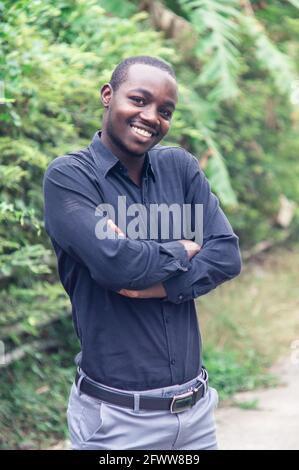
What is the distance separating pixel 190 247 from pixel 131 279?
36cm

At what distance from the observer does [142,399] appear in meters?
2.71

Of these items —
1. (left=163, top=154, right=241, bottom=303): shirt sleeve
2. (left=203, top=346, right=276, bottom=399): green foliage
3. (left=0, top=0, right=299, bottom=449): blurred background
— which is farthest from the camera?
(left=203, top=346, right=276, bottom=399): green foliage

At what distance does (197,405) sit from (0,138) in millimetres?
2088

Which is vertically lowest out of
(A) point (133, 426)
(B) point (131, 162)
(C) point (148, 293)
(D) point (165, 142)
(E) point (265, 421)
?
(E) point (265, 421)

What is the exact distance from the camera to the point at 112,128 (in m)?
2.92

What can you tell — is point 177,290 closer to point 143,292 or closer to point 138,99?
point 143,292

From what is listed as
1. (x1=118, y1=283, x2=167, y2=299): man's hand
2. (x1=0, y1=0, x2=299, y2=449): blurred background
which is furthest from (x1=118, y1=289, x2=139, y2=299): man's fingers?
(x1=0, y1=0, x2=299, y2=449): blurred background

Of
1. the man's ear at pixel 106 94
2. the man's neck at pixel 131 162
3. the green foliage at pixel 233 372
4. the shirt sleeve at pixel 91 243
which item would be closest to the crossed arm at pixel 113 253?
the shirt sleeve at pixel 91 243

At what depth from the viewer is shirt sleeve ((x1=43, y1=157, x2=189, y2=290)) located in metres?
2.72

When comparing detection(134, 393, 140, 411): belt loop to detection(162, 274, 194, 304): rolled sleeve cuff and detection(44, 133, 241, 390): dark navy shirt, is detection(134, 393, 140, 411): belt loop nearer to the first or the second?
detection(44, 133, 241, 390): dark navy shirt

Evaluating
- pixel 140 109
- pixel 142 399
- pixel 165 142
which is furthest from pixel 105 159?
pixel 165 142

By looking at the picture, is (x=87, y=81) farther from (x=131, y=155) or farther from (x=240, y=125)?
(x=240, y=125)

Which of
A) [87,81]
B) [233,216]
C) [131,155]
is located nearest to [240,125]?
[233,216]

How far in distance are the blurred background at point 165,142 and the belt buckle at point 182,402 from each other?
4.12 feet
